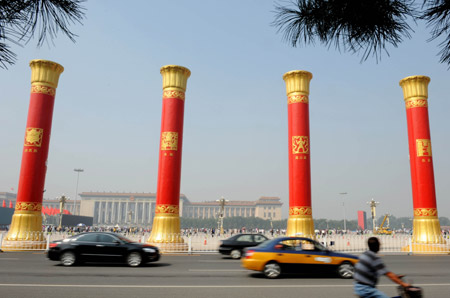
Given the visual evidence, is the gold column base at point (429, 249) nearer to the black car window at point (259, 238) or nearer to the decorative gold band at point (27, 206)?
the black car window at point (259, 238)

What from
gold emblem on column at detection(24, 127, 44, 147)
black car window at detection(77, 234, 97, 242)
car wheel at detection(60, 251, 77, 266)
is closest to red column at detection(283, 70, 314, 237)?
black car window at detection(77, 234, 97, 242)

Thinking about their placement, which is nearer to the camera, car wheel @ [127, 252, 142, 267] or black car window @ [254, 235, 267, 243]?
car wheel @ [127, 252, 142, 267]

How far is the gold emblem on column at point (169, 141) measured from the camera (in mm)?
23062

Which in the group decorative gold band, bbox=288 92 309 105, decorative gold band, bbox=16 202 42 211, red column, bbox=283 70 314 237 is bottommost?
decorative gold band, bbox=16 202 42 211

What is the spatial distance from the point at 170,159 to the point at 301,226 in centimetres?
991

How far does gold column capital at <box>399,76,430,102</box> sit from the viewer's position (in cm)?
2523

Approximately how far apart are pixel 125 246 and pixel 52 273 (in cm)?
288

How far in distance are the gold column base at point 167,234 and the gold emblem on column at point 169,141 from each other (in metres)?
4.41

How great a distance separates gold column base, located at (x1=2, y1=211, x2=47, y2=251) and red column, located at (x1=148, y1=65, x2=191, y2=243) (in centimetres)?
702

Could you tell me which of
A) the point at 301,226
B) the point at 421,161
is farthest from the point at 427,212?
the point at 301,226

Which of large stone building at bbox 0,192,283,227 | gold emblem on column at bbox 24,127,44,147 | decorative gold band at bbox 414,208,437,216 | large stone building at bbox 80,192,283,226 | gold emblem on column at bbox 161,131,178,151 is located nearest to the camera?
gold emblem on column at bbox 24,127,44,147

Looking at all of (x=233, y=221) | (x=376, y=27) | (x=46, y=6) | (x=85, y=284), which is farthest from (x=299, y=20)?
(x=233, y=221)

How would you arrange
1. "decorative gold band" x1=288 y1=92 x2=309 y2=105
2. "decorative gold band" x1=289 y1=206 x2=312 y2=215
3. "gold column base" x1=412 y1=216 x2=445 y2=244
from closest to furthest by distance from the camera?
"gold column base" x1=412 y1=216 x2=445 y2=244 < "decorative gold band" x1=289 y1=206 x2=312 y2=215 < "decorative gold band" x1=288 y1=92 x2=309 y2=105

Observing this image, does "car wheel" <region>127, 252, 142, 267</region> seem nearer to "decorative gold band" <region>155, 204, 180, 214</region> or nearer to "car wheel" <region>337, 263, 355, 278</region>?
"car wheel" <region>337, 263, 355, 278</region>
